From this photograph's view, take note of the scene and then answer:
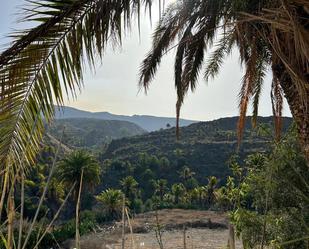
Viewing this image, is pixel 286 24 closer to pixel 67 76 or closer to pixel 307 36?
pixel 307 36

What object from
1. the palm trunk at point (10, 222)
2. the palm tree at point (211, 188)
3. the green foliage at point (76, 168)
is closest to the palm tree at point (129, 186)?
the palm tree at point (211, 188)

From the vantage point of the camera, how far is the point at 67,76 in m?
3.23

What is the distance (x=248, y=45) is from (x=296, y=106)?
2.42 ft

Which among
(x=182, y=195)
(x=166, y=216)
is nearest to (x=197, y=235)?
(x=166, y=216)

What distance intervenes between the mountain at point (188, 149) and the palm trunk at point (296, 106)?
60.3 meters

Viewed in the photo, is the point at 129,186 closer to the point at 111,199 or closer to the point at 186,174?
the point at 111,199

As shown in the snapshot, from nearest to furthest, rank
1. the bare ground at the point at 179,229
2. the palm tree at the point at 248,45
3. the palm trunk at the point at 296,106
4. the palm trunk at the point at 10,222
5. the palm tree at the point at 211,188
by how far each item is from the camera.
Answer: the palm trunk at the point at 10,222 → the palm tree at the point at 248,45 → the palm trunk at the point at 296,106 → the bare ground at the point at 179,229 → the palm tree at the point at 211,188

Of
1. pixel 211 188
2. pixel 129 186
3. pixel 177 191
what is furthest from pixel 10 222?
pixel 177 191

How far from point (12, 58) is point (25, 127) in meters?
0.47

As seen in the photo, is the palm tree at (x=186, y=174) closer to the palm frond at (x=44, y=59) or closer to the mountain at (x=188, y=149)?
the mountain at (x=188, y=149)

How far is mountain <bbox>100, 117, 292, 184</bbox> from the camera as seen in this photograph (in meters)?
76.5

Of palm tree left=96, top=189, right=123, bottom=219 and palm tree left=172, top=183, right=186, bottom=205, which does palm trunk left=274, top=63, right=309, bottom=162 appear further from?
palm tree left=172, top=183, right=186, bottom=205

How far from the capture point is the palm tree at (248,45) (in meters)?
2.88

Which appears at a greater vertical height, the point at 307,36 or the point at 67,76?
the point at 307,36
